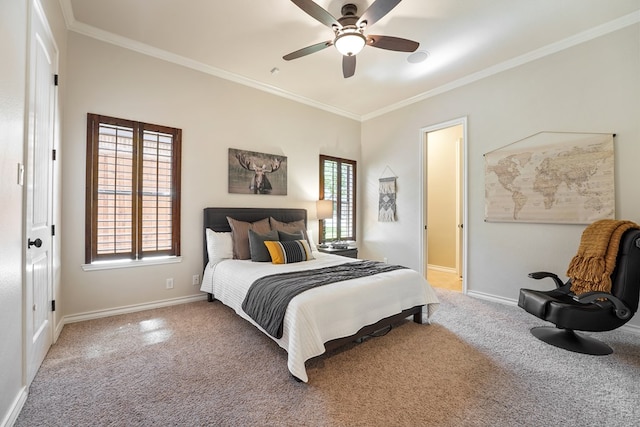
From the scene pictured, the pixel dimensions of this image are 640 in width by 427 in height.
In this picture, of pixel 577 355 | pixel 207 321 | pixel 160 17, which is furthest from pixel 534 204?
pixel 160 17

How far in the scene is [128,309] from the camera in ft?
10.5

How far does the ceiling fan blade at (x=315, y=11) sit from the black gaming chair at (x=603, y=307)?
3071mm

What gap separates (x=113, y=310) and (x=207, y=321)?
3.60ft

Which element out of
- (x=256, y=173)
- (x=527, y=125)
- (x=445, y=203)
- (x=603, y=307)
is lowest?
(x=603, y=307)

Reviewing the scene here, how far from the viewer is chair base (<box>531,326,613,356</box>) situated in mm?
2381

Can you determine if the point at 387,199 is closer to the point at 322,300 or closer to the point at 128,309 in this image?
the point at 322,300

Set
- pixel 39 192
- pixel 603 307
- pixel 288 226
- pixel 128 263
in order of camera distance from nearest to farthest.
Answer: pixel 39 192 → pixel 603 307 → pixel 128 263 → pixel 288 226

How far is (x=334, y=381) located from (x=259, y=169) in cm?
311

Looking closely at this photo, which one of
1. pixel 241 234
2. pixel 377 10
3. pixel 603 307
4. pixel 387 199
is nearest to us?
pixel 377 10

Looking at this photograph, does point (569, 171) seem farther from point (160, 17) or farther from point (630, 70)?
point (160, 17)

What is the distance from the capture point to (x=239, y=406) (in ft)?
5.62

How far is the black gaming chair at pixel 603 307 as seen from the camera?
2256mm

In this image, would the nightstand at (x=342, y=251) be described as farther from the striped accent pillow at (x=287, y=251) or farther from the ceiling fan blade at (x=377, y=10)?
the ceiling fan blade at (x=377, y=10)

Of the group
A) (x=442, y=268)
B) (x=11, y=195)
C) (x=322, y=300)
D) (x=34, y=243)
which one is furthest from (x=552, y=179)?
(x=34, y=243)
